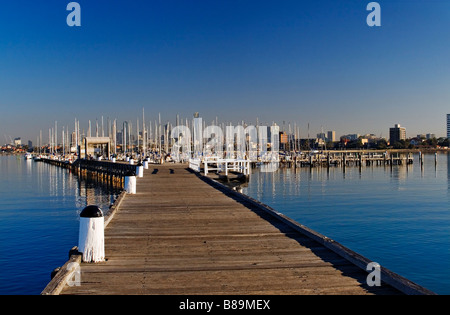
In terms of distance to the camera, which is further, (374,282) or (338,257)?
(338,257)

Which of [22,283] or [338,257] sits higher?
[338,257]

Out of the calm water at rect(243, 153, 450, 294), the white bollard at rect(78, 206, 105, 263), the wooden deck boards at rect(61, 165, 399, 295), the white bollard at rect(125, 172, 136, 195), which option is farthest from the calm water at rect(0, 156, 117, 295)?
Answer: the calm water at rect(243, 153, 450, 294)

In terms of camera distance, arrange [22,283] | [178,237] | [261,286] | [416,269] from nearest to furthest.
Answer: [261,286] → [178,237] → [22,283] → [416,269]

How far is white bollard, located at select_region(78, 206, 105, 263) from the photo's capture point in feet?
25.2

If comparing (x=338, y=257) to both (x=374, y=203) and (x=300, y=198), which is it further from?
(x=300, y=198)

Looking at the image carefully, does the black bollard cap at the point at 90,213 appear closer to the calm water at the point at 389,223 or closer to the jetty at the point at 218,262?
the jetty at the point at 218,262

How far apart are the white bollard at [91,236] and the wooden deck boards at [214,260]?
231 millimetres

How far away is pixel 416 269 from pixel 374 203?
1837cm

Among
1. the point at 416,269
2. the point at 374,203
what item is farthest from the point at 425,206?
the point at 416,269

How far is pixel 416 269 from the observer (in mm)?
15648

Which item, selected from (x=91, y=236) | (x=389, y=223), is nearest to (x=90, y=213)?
(x=91, y=236)

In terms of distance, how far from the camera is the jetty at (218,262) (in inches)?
245

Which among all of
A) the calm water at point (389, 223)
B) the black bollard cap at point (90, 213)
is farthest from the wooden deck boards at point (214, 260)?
the calm water at point (389, 223)

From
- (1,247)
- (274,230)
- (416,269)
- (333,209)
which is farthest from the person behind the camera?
(333,209)
